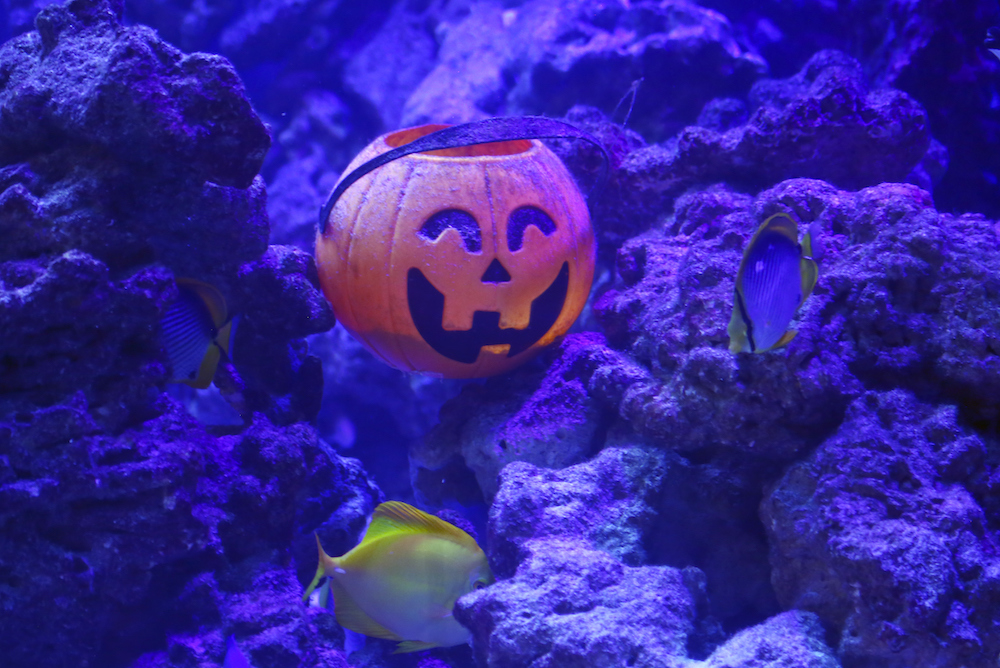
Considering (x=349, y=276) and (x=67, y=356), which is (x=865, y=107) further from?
(x=67, y=356)

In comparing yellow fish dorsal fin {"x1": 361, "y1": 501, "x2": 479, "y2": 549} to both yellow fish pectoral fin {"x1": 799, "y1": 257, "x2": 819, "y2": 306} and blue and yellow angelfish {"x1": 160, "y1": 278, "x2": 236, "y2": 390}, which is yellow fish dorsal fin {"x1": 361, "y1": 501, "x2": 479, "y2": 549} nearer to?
blue and yellow angelfish {"x1": 160, "y1": 278, "x2": 236, "y2": 390}

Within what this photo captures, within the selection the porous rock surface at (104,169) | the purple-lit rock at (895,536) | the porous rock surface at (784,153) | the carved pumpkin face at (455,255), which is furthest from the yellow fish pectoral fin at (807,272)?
the porous rock surface at (784,153)

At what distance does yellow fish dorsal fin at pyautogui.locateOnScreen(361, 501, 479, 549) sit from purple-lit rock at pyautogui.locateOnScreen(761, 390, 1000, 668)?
109 cm

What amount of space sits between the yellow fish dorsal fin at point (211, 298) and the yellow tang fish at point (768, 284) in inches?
74.0

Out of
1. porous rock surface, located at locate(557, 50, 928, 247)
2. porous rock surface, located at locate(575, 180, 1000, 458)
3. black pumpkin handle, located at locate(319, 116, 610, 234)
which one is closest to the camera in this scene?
porous rock surface, located at locate(575, 180, 1000, 458)

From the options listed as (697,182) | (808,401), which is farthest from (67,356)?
(697,182)

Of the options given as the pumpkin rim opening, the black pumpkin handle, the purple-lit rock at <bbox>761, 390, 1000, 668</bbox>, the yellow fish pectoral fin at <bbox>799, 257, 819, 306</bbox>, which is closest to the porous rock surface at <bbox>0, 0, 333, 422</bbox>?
the black pumpkin handle

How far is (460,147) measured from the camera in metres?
3.21

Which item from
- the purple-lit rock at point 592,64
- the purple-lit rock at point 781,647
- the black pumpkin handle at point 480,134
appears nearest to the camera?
the purple-lit rock at point 781,647

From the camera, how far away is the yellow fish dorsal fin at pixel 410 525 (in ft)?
7.38

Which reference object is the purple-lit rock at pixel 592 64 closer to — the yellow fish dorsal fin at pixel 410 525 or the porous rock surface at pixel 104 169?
the porous rock surface at pixel 104 169

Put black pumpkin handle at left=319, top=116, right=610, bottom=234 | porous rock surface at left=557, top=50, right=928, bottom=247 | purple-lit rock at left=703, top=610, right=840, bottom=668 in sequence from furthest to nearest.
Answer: porous rock surface at left=557, top=50, right=928, bottom=247, black pumpkin handle at left=319, top=116, right=610, bottom=234, purple-lit rock at left=703, top=610, right=840, bottom=668

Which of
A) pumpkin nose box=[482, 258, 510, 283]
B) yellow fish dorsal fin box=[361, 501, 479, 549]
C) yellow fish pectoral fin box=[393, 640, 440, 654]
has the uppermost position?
pumpkin nose box=[482, 258, 510, 283]

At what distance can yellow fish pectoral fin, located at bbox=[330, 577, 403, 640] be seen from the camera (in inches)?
90.4
